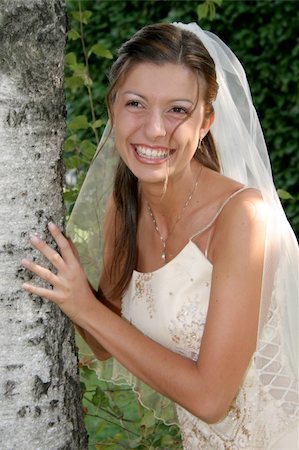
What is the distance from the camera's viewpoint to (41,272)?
6.11ft

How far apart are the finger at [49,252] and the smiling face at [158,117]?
0.42 metres

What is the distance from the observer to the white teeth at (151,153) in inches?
86.3

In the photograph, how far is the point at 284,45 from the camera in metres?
5.68

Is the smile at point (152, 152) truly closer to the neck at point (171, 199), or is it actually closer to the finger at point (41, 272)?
the neck at point (171, 199)

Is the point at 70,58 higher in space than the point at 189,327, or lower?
higher

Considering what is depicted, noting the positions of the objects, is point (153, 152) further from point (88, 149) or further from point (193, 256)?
point (88, 149)

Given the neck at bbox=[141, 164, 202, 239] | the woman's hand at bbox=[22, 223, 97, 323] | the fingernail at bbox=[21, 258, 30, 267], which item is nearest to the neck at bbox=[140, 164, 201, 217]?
the neck at bbox=[141, 164, 202, 239]

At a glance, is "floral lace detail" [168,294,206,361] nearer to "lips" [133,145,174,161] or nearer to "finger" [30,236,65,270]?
"lips" [133,145,174,161]

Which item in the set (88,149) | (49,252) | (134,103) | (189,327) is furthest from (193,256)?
(88,149)

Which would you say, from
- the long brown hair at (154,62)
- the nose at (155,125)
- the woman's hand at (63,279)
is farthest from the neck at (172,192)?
the woman's hand at (63,279)

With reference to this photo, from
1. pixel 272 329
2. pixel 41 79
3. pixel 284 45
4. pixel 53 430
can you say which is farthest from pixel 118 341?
pixel 284 45

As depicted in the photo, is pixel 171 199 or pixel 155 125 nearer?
pixel 155 125

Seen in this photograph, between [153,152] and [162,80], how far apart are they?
0.18m

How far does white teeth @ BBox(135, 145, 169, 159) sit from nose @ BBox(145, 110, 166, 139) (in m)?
0.05
